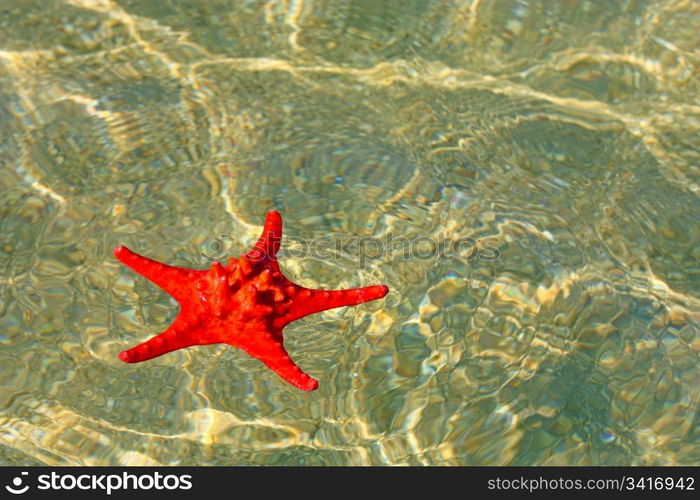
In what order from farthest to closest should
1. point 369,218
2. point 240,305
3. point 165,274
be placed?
1. point 369,218
2. point 165,274
3. point 240,305

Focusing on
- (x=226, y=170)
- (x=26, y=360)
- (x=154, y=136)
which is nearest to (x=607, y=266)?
(x=226, y=170)

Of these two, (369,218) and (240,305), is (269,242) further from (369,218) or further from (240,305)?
(369,218)

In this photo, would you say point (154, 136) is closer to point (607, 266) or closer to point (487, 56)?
point (487, 56)

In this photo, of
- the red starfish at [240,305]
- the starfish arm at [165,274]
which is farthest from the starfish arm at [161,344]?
the starfish arm at [165,274]

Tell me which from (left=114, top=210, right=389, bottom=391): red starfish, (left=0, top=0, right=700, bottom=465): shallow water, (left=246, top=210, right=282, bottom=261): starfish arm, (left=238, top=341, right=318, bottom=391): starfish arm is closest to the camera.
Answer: (left=114, top=210, right=389, bottom=391): red starfish

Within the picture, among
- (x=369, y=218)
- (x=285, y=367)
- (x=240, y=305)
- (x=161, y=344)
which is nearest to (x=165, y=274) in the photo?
(x=161, y=344)

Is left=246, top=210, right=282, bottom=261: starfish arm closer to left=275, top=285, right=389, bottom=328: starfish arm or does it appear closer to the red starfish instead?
the red starfish

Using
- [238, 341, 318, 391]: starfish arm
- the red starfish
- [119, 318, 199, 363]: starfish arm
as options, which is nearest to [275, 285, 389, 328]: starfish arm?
the red starfish
